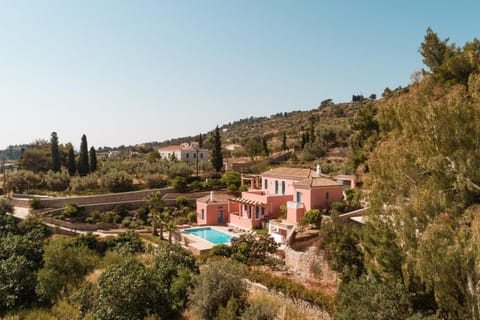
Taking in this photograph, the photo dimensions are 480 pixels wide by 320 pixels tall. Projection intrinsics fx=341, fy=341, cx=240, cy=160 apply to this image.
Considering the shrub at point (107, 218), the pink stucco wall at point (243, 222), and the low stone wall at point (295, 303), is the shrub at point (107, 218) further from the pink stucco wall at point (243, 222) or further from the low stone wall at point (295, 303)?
the low stone wall at point (295, 303)

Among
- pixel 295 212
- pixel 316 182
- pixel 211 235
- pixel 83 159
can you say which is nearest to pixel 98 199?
pixel 83 159

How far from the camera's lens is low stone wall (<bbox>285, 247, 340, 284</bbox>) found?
18247 mm

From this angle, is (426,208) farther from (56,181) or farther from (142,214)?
(56,181)

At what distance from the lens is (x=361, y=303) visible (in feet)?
36.9

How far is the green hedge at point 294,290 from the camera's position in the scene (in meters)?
14.0

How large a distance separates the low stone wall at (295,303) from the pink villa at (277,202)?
658cm

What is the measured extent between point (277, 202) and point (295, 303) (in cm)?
1503

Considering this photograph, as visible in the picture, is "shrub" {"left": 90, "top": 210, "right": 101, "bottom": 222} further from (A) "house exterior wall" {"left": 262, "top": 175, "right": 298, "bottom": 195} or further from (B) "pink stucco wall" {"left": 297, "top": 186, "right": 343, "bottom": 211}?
(B) "pink stucco wall" {"left": 297, "top": 186, "right": 343, "bottom": 211}

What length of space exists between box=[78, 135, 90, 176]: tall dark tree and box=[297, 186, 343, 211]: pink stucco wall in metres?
30.7

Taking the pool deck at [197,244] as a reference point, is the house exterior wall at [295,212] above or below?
above

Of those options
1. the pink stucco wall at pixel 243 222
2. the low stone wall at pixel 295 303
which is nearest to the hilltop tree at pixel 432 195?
the low stone wall at pixel 295 303

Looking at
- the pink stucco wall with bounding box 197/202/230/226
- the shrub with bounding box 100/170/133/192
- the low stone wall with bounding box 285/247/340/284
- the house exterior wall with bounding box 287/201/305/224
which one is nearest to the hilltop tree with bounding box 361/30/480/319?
the low stone wall with bounding box 285/247/340/284

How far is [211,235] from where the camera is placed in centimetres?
2912

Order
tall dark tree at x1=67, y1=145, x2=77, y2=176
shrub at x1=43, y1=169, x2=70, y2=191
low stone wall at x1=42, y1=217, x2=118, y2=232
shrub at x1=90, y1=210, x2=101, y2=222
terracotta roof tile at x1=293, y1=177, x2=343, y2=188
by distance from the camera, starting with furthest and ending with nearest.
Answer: tall dark tree at x1=67, y1=145, x2=77, y2=176
shrub at x1=43, y1=169, x2=70, y2=191
shrub at x1=90, y1=210, x2=101, y2=222
low stone wall at x1=42, y1=217, x2=118, y2=232
terracotta roof tile at x1=293, y1=177, x2=343, y2=188
